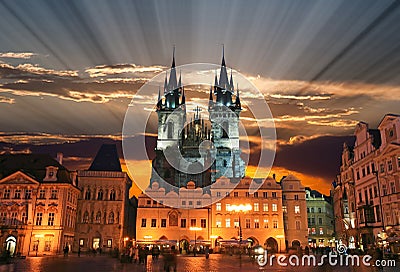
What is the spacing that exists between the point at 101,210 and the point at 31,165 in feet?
40.3

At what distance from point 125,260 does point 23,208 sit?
29.2 m

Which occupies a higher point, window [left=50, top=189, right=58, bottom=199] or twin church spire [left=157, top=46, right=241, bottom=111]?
twin church spire [left=157, top=46, right=241, bottom=111]

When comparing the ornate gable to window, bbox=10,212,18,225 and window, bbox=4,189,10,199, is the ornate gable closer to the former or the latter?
window, bbox=4,189,10,199

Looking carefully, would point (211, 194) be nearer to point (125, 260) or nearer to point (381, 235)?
point (381, 235)

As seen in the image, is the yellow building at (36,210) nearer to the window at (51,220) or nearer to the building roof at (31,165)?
the window at (51,220)

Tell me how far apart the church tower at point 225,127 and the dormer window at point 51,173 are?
35209 millimetres

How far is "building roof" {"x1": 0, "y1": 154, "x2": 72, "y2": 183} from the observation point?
52956 mm

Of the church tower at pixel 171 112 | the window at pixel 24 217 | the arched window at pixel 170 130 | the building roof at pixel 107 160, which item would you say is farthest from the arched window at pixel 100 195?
the arched window at pixel 170 130

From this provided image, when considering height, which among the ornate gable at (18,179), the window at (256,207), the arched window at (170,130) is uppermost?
the arched window at (170,130)

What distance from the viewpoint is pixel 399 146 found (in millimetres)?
→ 40000

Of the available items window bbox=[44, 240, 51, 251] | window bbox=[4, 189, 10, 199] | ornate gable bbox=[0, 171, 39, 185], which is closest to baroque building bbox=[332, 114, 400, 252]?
window bbox=[44, 240, 51, 251]

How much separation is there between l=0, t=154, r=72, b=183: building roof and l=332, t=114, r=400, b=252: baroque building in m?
40.4

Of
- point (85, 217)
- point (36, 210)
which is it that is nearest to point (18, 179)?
point (36, 210)

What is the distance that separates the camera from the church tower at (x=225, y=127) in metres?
83.2
